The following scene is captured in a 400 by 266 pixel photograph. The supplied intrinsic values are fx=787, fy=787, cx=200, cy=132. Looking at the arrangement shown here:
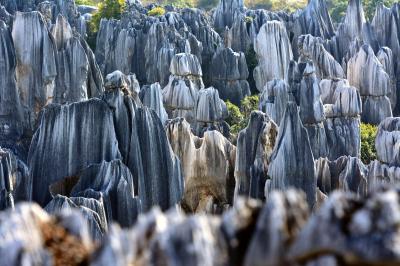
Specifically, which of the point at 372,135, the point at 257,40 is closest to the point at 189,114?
the point at 372,135

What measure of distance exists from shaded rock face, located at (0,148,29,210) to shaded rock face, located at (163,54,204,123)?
12165 mm

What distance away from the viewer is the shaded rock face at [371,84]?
3003 cm

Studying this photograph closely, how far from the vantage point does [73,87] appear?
26672 mm

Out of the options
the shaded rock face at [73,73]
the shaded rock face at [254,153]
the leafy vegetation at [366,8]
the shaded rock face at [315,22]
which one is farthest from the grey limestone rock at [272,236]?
the leafy vegetation at [366,8]

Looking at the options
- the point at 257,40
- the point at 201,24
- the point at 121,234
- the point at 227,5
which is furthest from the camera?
the point at 227,5

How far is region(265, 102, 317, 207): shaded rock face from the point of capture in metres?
16.7

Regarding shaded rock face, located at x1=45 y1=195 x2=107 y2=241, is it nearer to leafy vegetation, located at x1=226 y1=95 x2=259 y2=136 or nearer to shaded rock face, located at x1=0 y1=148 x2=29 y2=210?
shaded rock face, located at x1=0 y1=148 x2=29 y2=210

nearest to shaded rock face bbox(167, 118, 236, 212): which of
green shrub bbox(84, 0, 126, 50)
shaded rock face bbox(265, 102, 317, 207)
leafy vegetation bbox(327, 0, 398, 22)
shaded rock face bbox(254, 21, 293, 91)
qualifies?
shaded rock face bbox(265, 102, 317, 207)

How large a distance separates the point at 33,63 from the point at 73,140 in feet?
38.1

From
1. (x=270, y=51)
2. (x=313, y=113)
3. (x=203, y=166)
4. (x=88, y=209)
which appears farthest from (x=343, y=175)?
(x=270, y=51)

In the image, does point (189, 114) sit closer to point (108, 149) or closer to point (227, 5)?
point (108, 149)

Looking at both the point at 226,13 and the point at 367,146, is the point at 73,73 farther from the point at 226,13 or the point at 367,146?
the point at 226,13

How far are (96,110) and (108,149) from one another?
2.53ft

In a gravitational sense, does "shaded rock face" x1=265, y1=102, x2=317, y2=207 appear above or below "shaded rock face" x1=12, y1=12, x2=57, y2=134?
below
